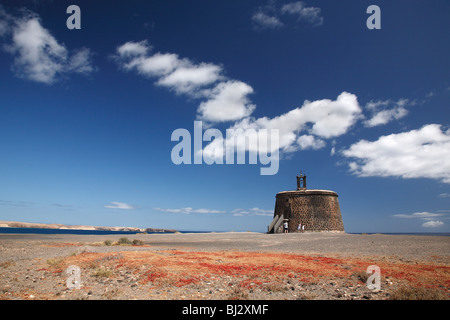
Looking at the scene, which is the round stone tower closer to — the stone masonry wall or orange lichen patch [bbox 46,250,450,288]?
the stone masonry wall

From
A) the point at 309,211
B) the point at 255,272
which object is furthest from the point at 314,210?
the point at 255,272

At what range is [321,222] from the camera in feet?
142

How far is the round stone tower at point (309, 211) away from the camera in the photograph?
43406 millimetres

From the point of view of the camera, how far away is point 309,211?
4403 centimetres

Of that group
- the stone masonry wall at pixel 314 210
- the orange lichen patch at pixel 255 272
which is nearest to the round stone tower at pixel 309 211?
the stone masonry wall at pixel 314 210

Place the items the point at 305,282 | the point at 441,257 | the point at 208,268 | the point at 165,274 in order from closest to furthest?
1. the point at 305,282
2. the point at 165,274
3. the point at 208,268
4. the point at 441,257

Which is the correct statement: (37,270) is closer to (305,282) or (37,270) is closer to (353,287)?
(305,282)

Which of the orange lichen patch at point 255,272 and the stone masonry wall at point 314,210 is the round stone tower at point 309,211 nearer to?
the stone masonry wall at point 314,210

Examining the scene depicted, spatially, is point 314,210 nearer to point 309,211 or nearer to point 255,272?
point 309,211

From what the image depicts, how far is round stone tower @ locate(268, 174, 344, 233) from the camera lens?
43.4 metres

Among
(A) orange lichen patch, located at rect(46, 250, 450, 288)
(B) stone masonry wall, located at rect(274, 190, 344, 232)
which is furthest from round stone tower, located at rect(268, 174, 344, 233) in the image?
(A) orange lichen patch, located at rect(46, 250, 450, 288)
